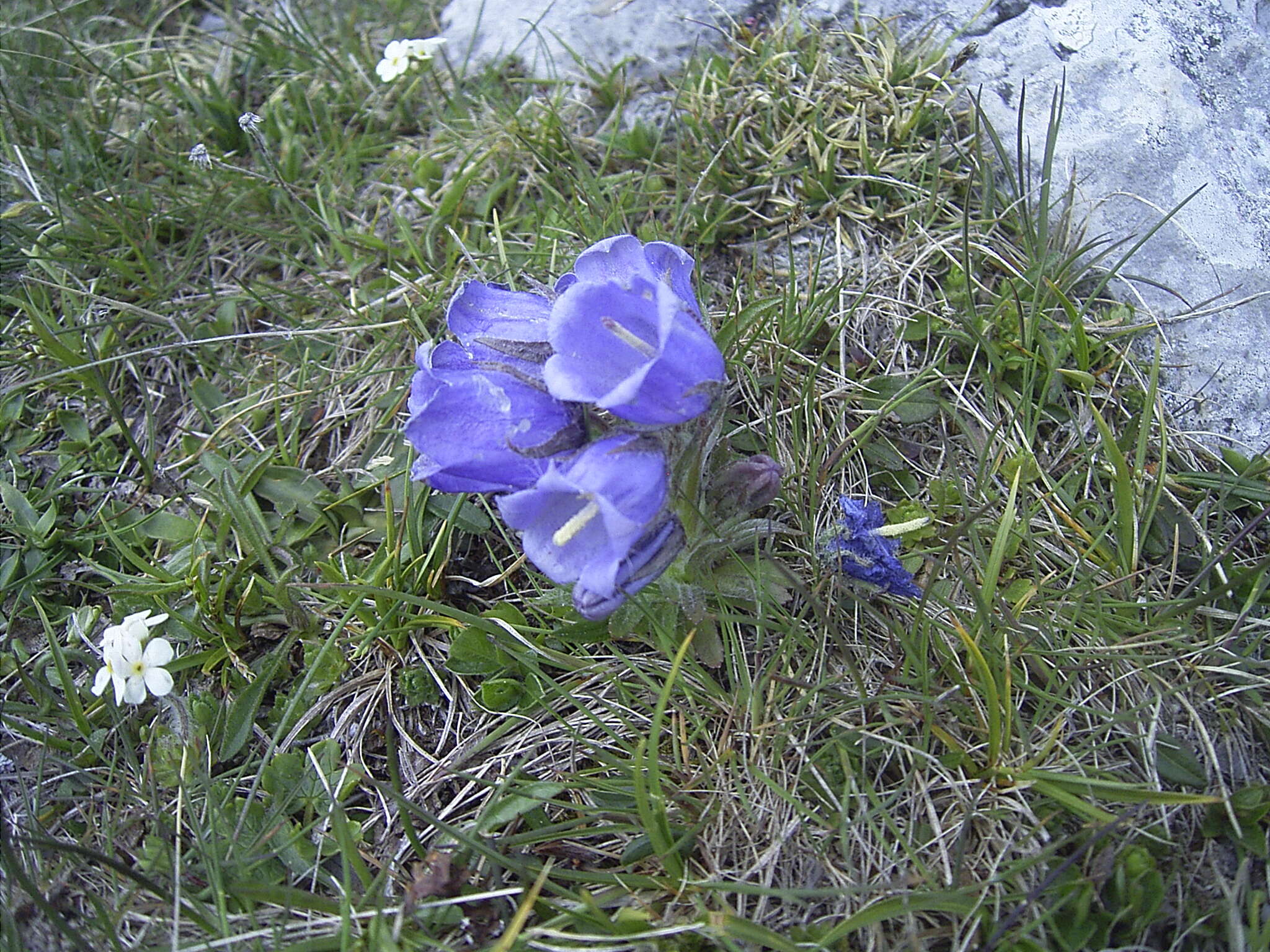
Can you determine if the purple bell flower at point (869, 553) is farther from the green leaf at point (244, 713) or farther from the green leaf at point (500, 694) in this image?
the green leaf at point (244, 713)

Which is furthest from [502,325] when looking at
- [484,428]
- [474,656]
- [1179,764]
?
[1179,764]

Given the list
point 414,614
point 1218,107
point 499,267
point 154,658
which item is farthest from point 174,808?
point 1218,107

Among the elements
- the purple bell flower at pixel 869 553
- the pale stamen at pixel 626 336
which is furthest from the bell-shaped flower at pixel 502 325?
the purple bell flower at pixel 869 553

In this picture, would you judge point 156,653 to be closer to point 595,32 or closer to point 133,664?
point 133,664

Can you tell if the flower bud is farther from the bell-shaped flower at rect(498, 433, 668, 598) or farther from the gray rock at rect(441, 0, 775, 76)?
the gray rock at rect(441, 0, 775, 76)

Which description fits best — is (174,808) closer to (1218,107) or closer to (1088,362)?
(1088,362)

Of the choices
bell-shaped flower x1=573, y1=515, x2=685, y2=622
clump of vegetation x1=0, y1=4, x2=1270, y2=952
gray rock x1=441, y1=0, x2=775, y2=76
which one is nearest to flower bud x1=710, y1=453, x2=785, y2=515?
clump of vegetation x1=0, y1=4, x2=1270, y2=952
